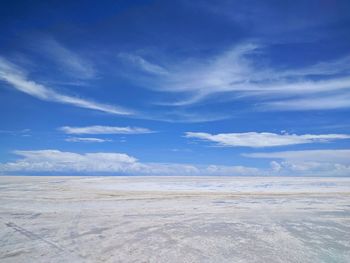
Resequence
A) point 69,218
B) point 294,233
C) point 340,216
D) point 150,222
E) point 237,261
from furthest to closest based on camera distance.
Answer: point 340,216, point 69,218, point 150,222, point 294,233, point 237,261

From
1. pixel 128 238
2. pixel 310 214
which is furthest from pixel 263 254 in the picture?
pixel 310 214

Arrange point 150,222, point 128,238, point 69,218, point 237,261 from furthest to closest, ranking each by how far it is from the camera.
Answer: point 69,218, point 150,222, point 128,238, point 237,261

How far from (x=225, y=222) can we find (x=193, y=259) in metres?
6.68

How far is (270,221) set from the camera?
16594 mm

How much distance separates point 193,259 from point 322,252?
4382 millimetres

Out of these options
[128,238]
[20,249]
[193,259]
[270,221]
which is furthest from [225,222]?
[20,249]

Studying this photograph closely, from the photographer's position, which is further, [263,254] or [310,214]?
[310,214]

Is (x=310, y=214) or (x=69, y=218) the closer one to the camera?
(x=69, y=218)

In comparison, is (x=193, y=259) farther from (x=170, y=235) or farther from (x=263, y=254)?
(x=170, y=235)

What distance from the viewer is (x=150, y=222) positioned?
16.2 metres

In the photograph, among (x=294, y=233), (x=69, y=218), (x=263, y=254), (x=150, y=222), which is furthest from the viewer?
(x=69, y=218)

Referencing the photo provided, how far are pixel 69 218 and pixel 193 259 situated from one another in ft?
31.7

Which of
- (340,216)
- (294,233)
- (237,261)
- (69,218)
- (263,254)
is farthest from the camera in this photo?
(340,216)

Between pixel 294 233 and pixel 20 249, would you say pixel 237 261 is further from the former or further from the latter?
pixel 20 249
